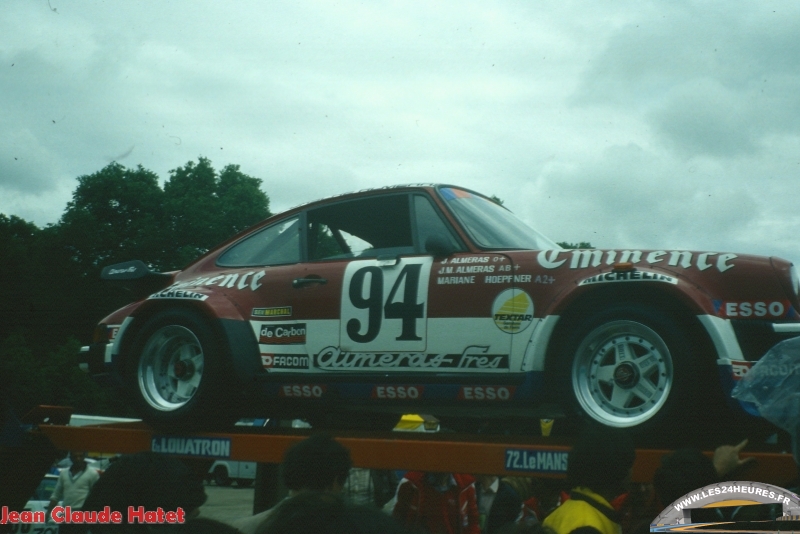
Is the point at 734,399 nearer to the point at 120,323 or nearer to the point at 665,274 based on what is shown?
the point at 665,274

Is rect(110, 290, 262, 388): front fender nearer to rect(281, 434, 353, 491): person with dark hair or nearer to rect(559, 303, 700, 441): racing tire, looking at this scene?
rect(281, 434, 353, 491): person with dark hair

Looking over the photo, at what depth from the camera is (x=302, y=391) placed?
5.01 meters

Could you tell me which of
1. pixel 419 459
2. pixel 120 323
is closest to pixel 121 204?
pixel 120 323

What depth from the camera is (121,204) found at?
33.6 metres

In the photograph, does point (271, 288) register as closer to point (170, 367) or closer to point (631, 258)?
point (170, 367)

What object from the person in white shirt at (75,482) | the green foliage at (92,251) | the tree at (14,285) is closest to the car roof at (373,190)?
the person in white shirt at (75,482)

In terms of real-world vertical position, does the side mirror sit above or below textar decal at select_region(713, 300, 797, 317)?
above

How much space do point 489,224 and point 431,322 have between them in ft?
2.56

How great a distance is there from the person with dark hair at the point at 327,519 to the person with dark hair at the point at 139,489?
1.12 metres

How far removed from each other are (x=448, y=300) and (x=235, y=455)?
1.57 meters

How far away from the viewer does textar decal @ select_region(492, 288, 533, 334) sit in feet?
14.3

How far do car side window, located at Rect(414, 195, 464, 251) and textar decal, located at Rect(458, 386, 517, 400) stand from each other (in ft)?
2.86

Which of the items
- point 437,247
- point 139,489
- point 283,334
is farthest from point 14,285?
point 139,489

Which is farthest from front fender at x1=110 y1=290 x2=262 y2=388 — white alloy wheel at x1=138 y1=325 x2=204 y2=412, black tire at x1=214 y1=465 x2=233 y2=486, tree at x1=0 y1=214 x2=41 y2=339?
tree at x1=0 y1=214 x2=41 y2=339
